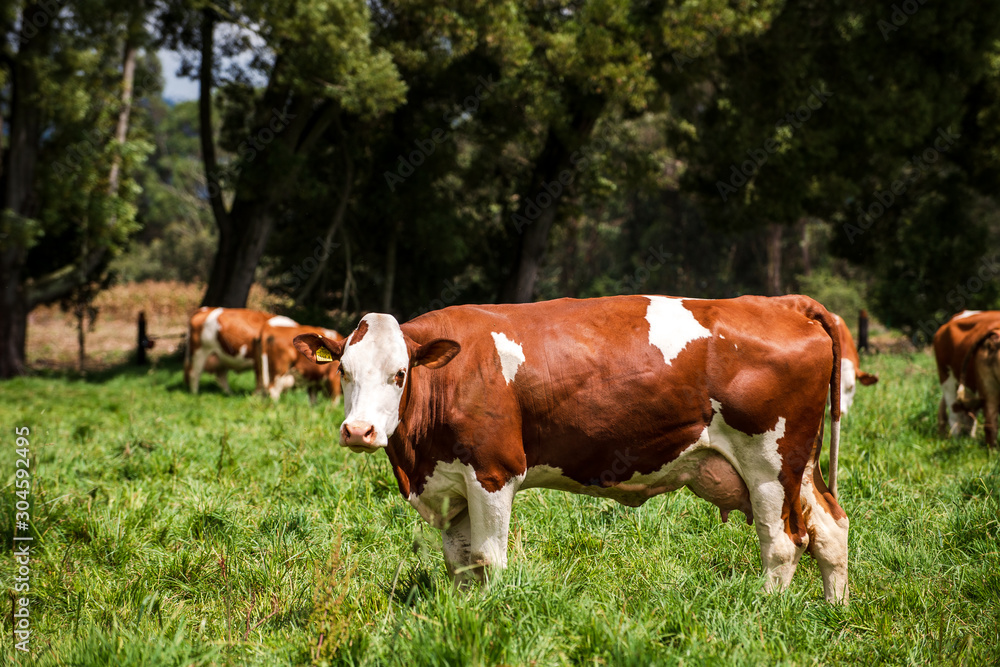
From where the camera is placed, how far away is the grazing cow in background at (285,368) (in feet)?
34.1

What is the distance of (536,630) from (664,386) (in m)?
1.25

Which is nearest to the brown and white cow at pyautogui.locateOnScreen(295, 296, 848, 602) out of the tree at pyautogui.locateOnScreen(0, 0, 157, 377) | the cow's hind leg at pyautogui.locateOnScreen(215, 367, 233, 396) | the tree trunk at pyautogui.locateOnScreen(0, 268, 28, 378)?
the cow's hind leg at pyautogui.locateOnScreen(215, 367, 233, 396)

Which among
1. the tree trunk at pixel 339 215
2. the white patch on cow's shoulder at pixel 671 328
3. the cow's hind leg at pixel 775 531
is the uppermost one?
the tree trunk at pixel 339 215

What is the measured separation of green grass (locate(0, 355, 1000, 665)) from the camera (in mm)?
2814

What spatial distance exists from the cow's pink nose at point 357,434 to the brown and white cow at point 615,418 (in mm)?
300

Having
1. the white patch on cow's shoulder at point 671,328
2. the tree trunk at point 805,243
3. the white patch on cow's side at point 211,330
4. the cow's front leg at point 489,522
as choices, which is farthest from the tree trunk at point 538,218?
the tree trunk at point 805,243

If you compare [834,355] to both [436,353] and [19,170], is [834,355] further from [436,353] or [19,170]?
[19,170]

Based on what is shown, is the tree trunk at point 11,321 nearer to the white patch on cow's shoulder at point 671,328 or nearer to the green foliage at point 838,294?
the white patch on cow's shoulder at point 671,328

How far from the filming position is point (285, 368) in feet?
34.2

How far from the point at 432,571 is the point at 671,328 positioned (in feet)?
5.47

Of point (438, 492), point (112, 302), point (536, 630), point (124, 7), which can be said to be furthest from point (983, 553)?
point (112, 302)

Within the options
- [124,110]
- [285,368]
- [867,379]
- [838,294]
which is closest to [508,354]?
[867,379]

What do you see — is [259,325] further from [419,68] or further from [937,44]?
[937,44]

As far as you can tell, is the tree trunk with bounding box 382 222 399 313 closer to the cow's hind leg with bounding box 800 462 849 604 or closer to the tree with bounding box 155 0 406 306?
the tree with bounding box 155 0 406 306
